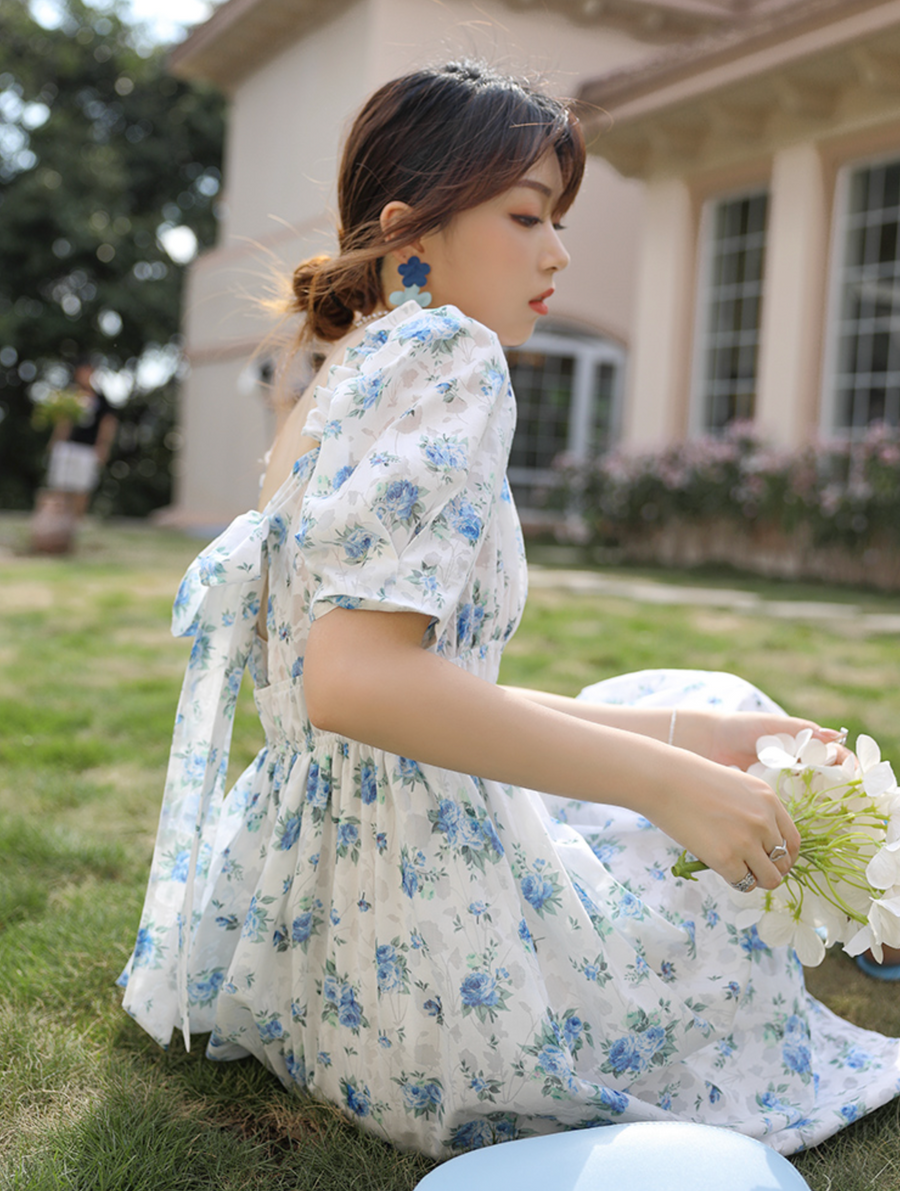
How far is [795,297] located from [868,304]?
0.52 metres

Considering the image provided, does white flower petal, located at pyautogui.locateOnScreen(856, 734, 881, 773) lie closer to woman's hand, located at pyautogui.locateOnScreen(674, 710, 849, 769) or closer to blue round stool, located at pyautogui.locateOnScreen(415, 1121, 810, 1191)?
woman's hand, located at pyautogui.locateOnScreen(674, 710, 849, 769)

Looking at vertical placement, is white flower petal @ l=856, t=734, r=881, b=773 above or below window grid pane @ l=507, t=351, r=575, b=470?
below

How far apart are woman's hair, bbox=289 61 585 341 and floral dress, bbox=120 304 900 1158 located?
0.55ft

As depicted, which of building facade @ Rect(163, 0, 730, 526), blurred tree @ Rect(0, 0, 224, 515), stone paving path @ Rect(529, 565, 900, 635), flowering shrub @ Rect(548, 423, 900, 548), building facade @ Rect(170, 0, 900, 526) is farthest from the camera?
blurred tree @ Rect(0, 0, 224, 515)

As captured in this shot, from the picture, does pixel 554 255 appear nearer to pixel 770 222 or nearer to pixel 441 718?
pixel 441 718

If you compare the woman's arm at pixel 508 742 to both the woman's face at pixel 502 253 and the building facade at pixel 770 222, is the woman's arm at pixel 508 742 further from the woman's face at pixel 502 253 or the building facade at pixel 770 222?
the building facade at pixel 770 222

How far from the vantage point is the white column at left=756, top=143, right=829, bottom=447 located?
8.21 metres

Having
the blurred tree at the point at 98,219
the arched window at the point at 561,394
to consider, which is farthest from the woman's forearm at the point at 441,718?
the blurred tree at the point at 98,219

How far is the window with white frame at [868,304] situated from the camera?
799cm

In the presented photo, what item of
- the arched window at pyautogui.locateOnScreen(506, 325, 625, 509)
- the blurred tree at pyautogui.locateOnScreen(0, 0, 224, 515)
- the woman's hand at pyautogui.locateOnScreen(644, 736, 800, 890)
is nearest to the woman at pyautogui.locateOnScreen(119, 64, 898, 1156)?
the woman's hand at pyautogui.locateOnScreen(644, 736, 800, 890)

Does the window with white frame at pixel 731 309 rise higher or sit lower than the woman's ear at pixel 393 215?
higher

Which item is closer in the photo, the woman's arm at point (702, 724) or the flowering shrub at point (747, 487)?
the woman's arm at point (702, 724)

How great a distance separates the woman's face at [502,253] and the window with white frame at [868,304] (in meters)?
7.31

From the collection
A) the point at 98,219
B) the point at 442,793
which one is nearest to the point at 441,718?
the point at 442,793
